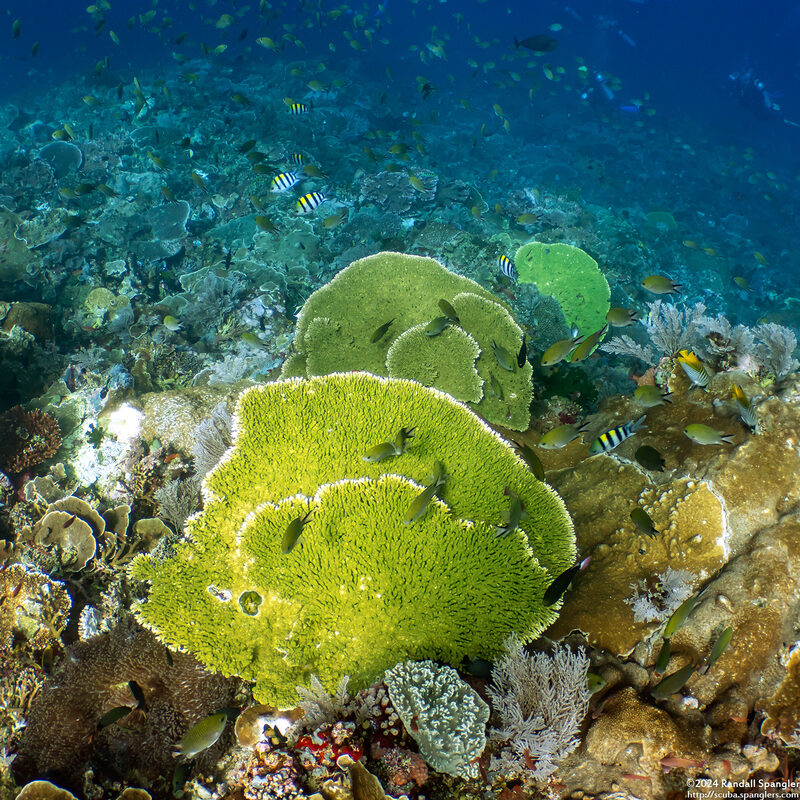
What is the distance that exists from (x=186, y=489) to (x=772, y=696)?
4.79 metres

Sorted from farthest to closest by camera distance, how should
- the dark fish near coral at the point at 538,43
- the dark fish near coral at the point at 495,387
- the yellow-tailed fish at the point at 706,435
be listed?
1. the dark fish near coral at the point at 538,43
2. the dark fish near coral at the point at 495,387
3. the yellow-tailed fish at the point at 706,435

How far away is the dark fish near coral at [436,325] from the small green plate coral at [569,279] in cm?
385

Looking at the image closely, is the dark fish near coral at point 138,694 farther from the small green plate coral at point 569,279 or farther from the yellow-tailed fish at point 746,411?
the small green plate coral at point 569,279

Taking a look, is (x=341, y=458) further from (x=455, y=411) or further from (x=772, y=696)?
(x=772, y=696)

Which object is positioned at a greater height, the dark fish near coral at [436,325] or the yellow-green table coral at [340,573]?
the dark fish near coral at [436,325]

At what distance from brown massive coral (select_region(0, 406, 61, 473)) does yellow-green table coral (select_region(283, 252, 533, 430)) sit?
2839 mm

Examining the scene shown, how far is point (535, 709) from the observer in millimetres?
2674

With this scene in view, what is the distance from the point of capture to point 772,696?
304 centimetres

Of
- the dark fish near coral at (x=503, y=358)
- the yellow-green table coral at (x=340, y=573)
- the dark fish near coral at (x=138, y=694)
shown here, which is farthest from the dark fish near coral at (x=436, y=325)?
the dark fish near coral at (x=138, y=694)

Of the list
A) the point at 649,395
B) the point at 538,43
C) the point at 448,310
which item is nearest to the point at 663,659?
the point at 649,395

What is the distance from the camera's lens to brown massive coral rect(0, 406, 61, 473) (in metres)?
5.12

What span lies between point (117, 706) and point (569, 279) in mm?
7925

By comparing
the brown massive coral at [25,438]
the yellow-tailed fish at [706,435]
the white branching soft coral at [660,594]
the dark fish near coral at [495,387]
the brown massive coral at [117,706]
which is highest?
the yellow-tailed fish at [706,435]

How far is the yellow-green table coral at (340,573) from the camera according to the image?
2.78 metres
